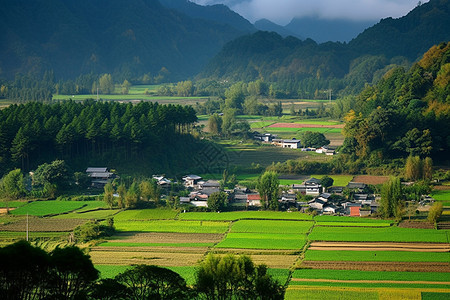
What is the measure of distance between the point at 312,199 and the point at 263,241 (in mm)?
9498

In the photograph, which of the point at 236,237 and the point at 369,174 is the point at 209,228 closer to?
the point at 236,237

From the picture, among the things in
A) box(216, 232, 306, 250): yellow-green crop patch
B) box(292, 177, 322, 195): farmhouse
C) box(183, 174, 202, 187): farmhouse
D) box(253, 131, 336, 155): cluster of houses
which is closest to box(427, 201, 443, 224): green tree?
box(216, 232, 306, 250): yellow-green crop patch

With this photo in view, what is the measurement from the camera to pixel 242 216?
38.1 metres

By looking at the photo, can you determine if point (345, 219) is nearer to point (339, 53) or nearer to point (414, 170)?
point (414, 170)

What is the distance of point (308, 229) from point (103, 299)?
53.2 ft

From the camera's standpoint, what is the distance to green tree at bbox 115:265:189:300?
21297 mm

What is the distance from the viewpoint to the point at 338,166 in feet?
166

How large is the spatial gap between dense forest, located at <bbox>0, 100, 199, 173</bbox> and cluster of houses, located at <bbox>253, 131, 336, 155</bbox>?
991 centimetres

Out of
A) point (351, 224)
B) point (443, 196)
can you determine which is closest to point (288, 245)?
point (351, 224)

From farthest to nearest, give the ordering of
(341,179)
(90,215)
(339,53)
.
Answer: (339,53) → (341,179) → (90,215)

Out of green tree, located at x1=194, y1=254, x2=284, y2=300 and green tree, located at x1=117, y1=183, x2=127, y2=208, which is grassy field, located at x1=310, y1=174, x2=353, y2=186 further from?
green tree, located at x1=194, y1=254, x2=284, y2=300

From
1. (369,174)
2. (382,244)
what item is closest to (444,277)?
(382,244)

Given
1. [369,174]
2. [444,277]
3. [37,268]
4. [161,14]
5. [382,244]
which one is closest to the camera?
[37,268]

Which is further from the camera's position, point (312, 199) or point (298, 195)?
point (298, 195)
